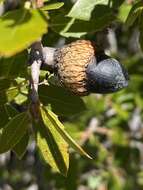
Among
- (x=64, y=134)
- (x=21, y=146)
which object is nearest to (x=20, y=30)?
(x=64, y=134)

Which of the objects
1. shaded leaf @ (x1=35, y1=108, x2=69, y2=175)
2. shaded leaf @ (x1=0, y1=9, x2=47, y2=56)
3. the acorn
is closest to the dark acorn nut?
the acorn

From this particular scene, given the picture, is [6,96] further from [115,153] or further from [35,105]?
[115,153]

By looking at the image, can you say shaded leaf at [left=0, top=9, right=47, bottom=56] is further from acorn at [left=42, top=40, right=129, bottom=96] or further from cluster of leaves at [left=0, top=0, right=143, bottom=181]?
acorn at [left=42, top=40, right=129, bottom=96]

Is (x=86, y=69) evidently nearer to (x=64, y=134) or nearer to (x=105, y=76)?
(x=105, y=76)

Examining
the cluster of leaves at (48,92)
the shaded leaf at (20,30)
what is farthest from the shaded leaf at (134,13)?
the shaded leaf at (20,30)

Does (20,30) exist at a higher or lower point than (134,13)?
higher
